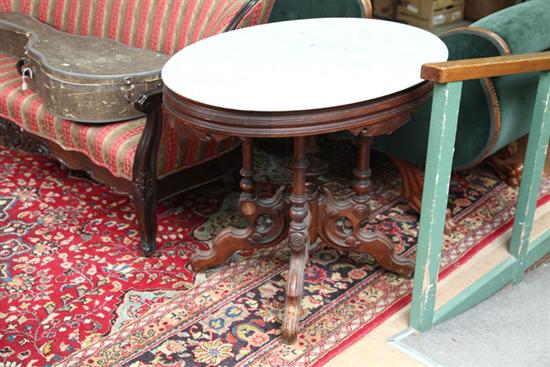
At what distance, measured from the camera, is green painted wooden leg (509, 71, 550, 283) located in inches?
90.9

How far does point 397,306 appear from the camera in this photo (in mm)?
2428

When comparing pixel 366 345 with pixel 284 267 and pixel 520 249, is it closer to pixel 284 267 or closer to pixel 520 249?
pixel 284 267

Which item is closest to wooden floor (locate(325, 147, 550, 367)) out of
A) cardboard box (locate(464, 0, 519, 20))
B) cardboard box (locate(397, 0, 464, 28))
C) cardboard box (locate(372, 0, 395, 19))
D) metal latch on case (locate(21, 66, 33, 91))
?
metal latch on case (locate(21, 66, 33, 91))

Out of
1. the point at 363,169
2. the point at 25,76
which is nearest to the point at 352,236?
the point at 363,169

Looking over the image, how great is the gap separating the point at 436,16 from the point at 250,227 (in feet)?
9.55

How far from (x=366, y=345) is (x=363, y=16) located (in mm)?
1389

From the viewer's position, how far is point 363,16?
2893 millimetres

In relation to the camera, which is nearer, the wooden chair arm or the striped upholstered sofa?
the wooden chair arm

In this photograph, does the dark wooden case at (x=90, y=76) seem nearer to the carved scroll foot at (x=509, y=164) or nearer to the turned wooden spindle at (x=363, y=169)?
the turned wooden spindle at (x=363, y=169)

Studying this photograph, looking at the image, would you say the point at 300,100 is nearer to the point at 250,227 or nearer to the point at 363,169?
the point at 363,169

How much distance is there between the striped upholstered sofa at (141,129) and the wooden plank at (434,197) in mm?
Answer: 1026

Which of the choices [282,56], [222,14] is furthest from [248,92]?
[222,14]

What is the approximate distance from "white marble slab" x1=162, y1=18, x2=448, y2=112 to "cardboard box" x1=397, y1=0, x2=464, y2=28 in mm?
2407

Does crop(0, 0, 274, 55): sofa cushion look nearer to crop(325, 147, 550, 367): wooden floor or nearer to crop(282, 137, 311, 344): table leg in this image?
crop(282, 137, 311, 344): table leg
